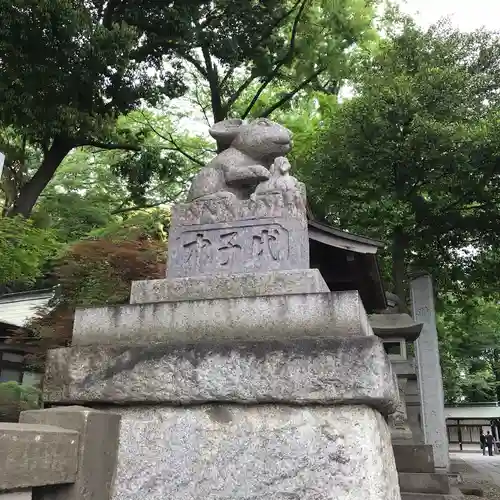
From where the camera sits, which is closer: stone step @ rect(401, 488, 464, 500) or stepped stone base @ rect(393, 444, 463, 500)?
stone step @ rect(401, 488, 464, 500)

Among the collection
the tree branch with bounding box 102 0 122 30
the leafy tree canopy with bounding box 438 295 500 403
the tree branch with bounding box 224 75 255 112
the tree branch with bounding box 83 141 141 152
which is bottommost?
the leafy tree canopy with bounding box 438 295 500 403

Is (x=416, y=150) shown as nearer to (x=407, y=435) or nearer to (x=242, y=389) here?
(x=407, y=435)

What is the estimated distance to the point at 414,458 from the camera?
27.8 ft

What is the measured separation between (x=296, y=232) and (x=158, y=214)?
10106mm

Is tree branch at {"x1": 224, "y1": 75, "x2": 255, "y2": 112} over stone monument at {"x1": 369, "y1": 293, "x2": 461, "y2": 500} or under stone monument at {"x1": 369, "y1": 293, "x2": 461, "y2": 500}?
over

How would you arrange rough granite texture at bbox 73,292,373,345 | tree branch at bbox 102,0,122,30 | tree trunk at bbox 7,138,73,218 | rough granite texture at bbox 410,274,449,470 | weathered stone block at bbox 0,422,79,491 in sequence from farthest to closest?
rough granite texture at bbox 410,274,449,470
tree branch at bbox 102,0,122,30
tree trunk at bbox 7,138,73,218
rough granite texture at bbox 73,292,373,345
weathered stone block at bbox 0,422,79,491

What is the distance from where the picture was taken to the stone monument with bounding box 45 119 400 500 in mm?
1782

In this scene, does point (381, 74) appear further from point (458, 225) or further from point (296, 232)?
point (296, 232)

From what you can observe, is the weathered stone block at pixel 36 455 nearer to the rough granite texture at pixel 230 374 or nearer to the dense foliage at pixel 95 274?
the rough granite texture at pixel 230 374

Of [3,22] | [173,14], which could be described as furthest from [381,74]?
[3,22]

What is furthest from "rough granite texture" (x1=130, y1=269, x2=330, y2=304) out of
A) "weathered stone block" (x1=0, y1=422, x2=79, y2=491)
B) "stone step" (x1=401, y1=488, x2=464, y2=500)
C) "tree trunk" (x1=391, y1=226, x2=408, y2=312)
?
"tree trunk" (x1=391, y1=226, x2=408, y2=312)

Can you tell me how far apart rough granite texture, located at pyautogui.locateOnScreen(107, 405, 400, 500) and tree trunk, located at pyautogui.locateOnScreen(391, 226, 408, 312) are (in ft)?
35.9

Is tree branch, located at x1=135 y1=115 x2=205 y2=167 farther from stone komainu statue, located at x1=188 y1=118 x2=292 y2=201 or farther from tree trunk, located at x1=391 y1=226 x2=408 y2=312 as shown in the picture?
stone komainu statue, located at x1=188 y1=118 x2=292 y2=201

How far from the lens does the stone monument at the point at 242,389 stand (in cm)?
178
